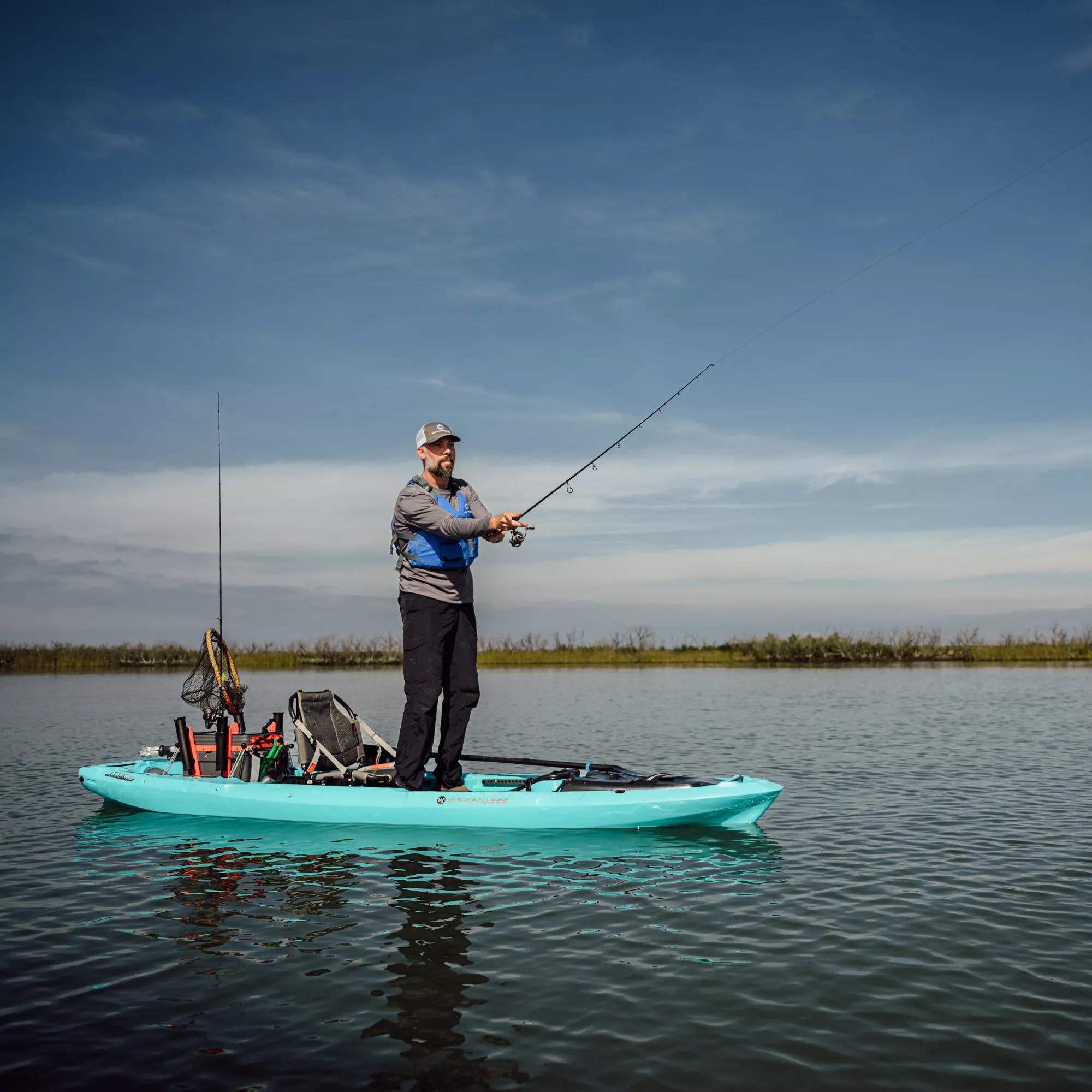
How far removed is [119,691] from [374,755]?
786 inches

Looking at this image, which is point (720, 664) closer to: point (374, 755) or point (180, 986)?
point (374, 755)

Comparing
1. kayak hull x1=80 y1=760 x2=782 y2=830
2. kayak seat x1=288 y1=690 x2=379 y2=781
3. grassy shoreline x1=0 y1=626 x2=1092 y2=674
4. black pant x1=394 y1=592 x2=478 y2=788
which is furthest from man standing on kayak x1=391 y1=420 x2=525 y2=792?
grassy shoreline x1=0 y1=626 x2=1092 y2=674

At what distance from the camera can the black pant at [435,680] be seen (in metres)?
8.07

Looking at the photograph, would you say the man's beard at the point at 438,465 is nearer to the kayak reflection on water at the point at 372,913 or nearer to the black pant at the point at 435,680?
the black pant at the point at 435,680

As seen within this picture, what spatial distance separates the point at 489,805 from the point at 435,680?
1.16 metres

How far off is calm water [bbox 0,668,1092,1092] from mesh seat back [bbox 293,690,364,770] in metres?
0.88

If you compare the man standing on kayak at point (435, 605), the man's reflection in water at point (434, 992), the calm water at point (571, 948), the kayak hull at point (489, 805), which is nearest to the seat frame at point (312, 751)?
the kayak hull at point (489, 805)

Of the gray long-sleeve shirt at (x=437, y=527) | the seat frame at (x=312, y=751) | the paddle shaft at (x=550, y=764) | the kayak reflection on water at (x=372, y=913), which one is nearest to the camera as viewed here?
the kayak reflection on water at (x=372, y=913)

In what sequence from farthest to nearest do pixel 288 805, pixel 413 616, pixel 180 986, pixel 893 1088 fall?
pixel 288 805, pixel 413 616, pixel 180 986, pixel 893 1088

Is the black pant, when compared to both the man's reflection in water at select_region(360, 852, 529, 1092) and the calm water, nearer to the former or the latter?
the calm water

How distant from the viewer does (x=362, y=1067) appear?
3.76m

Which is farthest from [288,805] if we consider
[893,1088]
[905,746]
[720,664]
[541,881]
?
[720,664]

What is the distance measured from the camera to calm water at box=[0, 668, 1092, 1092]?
3.84 metres

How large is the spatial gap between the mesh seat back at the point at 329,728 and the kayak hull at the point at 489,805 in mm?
416
